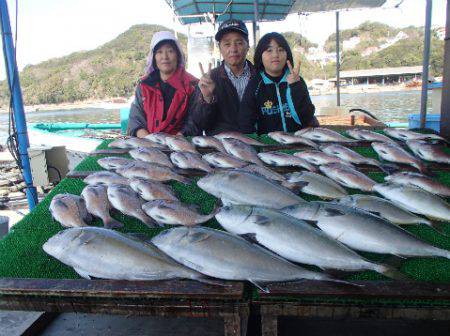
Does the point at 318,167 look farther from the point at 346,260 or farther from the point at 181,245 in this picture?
the point at 181,245

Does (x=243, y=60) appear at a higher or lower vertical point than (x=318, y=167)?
higher

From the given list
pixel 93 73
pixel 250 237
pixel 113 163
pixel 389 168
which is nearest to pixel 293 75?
pixel 389 168

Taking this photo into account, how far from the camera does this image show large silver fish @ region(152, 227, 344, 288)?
1.65 m

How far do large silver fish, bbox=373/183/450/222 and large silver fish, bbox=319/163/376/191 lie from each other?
146mm

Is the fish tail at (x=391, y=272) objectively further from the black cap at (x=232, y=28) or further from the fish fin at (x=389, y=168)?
the black cap at (x=232, y=28)

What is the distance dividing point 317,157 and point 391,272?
1.55m

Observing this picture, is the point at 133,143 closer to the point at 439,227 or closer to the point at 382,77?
the point at 439,227

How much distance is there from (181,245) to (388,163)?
2.16 m

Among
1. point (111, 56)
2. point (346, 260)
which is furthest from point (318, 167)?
point (111, 56)

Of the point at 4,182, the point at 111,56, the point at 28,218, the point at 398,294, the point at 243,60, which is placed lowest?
the point at 4,182

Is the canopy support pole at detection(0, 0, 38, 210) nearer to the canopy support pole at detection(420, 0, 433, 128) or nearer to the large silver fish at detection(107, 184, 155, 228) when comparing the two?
the large silver fish at detection(107, 184, 155, 228)

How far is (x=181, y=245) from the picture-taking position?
1.80 metres

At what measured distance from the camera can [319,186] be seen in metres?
2.52

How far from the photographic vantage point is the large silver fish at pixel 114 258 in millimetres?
1725
